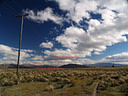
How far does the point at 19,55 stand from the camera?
19.4 metres

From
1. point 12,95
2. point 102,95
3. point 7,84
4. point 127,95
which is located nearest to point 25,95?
point 12,95

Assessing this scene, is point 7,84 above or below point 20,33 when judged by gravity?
below

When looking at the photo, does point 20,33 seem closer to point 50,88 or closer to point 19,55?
point 19,55

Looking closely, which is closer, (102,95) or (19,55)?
(102,95)

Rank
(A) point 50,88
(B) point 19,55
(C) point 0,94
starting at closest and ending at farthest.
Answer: (C) point 0,94
(A) point 50,88
(B) point 19,55

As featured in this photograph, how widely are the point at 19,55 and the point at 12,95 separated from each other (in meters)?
12.4

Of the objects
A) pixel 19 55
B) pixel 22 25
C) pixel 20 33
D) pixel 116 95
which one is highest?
pixel 22 25

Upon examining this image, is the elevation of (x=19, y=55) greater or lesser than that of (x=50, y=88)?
greater

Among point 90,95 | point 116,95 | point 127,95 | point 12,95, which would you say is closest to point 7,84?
point 12,95

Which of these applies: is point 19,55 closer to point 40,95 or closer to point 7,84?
point 7,84

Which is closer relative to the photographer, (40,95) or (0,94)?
(0,94)

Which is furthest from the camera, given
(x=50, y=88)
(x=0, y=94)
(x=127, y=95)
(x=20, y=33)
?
(x=20, y=33)

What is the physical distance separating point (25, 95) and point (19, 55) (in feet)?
41.9

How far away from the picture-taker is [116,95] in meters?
8.16
